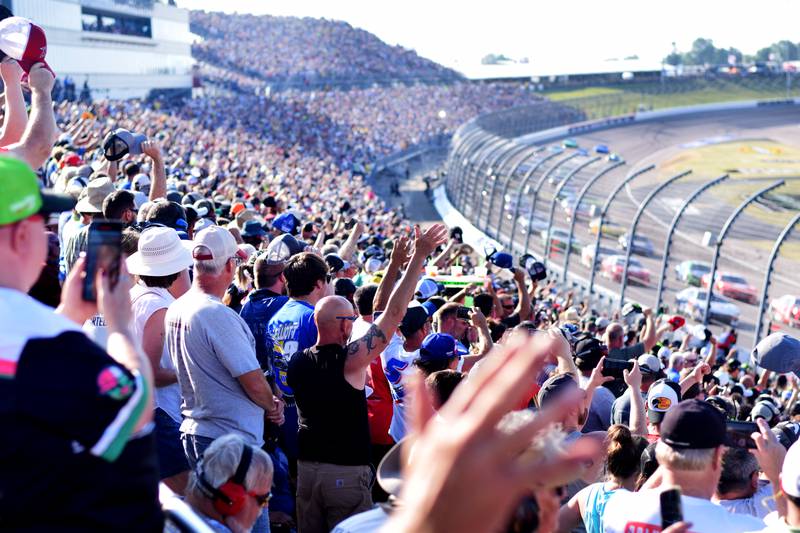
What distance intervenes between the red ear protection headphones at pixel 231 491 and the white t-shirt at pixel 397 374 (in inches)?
75.3

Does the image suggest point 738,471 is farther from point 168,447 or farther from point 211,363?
point 168,447

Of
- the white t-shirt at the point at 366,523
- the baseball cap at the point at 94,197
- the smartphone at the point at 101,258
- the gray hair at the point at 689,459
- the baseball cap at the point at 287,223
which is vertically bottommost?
the baseball cap at the point at 287,223

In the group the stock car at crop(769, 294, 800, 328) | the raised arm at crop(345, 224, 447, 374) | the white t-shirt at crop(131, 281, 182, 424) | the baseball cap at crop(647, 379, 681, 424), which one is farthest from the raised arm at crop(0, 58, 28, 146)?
the stock car at crop(769, 294, 800, 328)

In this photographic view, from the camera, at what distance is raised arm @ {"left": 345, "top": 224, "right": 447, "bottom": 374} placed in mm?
3971

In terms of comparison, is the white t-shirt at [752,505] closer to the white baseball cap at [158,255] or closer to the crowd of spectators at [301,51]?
the white baseball cap at [158,255]

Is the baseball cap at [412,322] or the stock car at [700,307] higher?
the baseball cap at [412,322]

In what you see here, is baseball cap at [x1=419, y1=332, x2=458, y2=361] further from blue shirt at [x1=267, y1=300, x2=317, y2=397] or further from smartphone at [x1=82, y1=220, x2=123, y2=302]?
smartphone at [x1=82, y1=220, x2=123, y2=302]

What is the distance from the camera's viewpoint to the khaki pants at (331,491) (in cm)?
440

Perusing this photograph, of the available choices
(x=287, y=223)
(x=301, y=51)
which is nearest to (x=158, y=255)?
(x=287, y=223)

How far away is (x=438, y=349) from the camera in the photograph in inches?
183

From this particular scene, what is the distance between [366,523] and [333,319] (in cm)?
163

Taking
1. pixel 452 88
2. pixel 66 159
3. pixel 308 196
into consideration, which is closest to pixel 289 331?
pixel 66 159

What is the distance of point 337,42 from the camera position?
246ft

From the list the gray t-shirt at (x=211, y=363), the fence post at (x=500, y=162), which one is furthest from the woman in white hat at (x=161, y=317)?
the fence post at (x=500, y=162)
